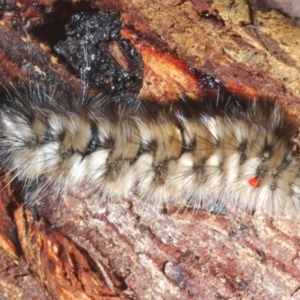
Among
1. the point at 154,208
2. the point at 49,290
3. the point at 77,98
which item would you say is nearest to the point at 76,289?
the point at 49,290

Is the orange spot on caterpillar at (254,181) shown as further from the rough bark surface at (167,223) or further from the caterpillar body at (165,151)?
the rough bark surface at (167,223)

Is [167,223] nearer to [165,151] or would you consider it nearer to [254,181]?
[165,151]

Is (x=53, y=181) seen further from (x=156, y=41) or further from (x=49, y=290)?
(x=156, y=41)

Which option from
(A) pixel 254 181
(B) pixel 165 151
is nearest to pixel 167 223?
(B) pixel 165 151

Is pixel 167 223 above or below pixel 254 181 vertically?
below

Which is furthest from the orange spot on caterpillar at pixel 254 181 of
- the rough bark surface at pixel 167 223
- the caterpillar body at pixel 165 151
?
the rough bark surface at pixel 167 223
